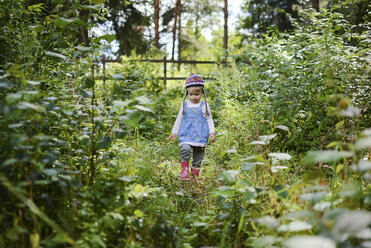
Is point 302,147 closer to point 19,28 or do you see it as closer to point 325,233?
point 325,233

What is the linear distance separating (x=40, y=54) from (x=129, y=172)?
1.24 meters

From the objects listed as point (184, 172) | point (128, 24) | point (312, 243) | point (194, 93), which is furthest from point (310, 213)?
point (128, 24)

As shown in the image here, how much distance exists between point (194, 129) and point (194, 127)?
1.1 inches

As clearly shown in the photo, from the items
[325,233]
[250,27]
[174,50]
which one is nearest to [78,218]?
[325,233]

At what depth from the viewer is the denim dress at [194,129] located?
3861mm

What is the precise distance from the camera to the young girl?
3.84m

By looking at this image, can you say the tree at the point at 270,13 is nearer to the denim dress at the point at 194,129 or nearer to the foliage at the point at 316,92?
the foliage at the point at 316,92

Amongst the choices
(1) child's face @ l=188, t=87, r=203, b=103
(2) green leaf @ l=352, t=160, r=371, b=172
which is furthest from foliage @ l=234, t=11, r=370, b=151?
(2) green leaf @ l=352, t=160, r=371, b=172

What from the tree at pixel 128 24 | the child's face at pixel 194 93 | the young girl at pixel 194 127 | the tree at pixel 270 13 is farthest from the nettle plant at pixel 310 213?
the tree at pixel 270 13

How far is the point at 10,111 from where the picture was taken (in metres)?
1.54

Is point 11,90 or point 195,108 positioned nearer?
point 11,90

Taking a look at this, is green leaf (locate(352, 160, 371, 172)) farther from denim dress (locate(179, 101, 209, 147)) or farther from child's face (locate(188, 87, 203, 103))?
child's face (locate(188, 87, 203, 103))

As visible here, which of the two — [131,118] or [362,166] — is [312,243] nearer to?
[362,166]

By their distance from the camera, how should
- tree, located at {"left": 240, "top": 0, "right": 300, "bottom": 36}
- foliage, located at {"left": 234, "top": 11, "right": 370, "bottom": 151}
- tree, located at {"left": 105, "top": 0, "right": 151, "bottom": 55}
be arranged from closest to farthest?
foliage, located at {"left": 234, "top": 11, "right": 370, "bottom": 151} → tree, located at {"left": 105, "top": 0, "right": 151, "bottom": 55} → tree, located at {"left": 240, "top": 0, "right": 300, "bottom": 36}
